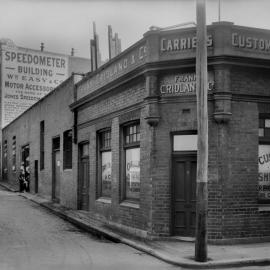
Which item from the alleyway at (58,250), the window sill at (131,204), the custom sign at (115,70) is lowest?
the alleyway at (58,250)

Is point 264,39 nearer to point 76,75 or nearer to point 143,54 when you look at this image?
point 143,54

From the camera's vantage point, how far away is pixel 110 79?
15070 mm

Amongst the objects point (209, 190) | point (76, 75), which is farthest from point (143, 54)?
point (76, 75)

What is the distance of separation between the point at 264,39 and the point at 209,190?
4099 mm

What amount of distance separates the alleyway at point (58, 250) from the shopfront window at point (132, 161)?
182 cm

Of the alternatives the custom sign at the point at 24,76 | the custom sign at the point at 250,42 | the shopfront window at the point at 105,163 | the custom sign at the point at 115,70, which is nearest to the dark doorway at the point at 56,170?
the custom sign at the point at 115,70

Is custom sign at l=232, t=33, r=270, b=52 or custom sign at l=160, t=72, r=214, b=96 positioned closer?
custom sign at l=232, t=33, r=270, b=52

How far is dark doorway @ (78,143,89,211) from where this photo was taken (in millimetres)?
18078

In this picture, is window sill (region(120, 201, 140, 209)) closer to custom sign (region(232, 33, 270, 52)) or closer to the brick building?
the brick building

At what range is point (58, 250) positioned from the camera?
10789mm

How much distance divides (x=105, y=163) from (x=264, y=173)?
19.6 ft

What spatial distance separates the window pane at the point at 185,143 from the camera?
11.9 metres

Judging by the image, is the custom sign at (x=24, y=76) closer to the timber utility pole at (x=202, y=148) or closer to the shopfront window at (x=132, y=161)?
the shopfront window at (x=132, y=161)

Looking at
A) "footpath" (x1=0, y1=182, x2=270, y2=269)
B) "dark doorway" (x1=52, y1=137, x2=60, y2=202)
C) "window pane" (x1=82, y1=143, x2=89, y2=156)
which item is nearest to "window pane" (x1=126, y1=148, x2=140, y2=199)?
"footpath" (x1=0, y1=182, x2=270, y2=269)
